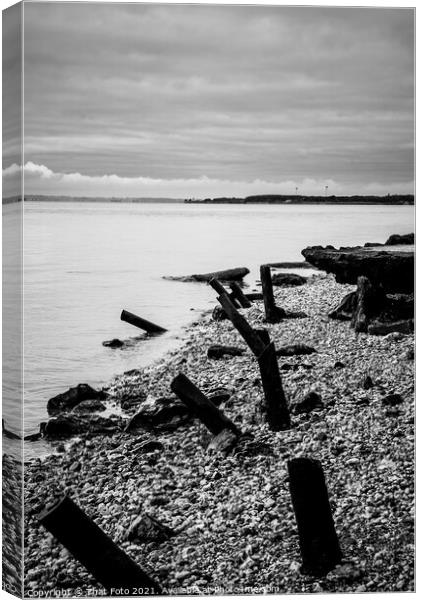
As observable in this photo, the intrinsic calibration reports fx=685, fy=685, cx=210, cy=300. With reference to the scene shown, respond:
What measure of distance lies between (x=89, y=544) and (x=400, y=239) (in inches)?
182

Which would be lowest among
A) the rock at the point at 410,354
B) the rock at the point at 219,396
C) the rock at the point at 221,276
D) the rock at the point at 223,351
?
the rock at the point at 219,396

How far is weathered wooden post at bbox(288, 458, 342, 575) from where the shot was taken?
4848 millimetres

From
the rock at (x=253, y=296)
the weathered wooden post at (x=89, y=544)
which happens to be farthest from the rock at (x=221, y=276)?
the weathered wooden post at (x=89, y=544)

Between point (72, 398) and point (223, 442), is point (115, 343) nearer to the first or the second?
point (72, 398)

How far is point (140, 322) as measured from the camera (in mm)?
9711

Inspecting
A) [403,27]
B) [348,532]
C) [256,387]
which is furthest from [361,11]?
[348,532]

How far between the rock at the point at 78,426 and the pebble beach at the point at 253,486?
0.15 m

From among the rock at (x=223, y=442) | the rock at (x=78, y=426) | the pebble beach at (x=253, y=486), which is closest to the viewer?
the pebble beach at (x=253, y=486)

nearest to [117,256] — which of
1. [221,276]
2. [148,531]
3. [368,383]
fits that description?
[221,276]

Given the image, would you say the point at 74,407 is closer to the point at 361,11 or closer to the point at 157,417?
the point at 157,417

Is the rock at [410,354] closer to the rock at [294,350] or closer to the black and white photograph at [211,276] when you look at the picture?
the black and white photograph at [211,276]

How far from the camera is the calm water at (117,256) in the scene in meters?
6.18

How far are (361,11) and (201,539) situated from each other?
482 centimetres

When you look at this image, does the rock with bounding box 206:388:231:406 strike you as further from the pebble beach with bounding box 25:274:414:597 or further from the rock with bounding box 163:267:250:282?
the rock with bounding box 163:267:250:282
